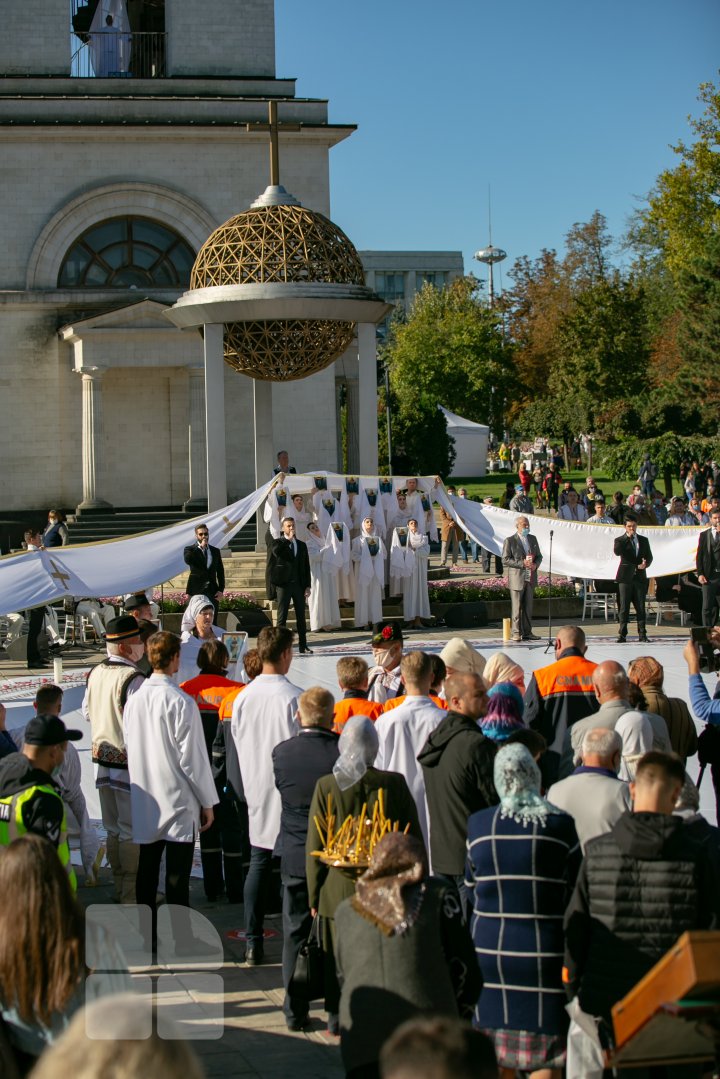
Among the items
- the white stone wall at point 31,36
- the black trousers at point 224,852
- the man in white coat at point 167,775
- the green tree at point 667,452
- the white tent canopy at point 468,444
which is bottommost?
the black trousers at point 224,852

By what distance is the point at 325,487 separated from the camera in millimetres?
21438

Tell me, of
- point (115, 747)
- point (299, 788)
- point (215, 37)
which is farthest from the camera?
point (215, 37)

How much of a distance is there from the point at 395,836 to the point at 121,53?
35.2m

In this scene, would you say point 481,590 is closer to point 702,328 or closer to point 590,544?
point 590,544

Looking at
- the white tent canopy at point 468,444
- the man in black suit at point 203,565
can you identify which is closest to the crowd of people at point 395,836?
the man in black suit at point 203,565

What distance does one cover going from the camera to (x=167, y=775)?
779 cm

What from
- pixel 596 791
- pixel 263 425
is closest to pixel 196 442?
pixel 263 425

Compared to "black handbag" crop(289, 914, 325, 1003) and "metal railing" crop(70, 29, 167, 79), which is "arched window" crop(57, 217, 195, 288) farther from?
"black handbag" crop(289, 914, 325, 1003)

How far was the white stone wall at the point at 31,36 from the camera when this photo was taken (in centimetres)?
3522

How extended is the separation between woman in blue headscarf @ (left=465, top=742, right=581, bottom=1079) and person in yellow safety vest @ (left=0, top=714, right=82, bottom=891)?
1629 mm

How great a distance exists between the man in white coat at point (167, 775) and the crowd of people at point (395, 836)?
0.01m

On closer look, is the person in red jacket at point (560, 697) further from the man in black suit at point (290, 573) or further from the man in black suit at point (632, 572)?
the man in black suit at point (632, 572)

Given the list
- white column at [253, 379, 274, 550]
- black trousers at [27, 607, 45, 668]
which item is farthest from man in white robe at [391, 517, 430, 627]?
black trousers at [27, 607, 45, 668]

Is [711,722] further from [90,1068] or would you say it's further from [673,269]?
[673,269]
